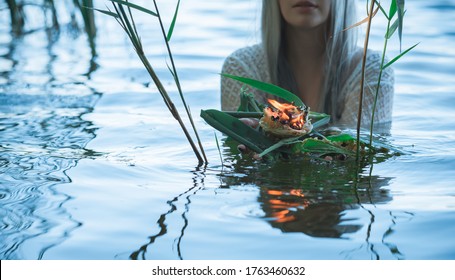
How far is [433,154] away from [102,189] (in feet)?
3.28

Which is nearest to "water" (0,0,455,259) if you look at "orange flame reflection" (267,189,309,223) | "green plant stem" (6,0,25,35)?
"orange flame reflection" (267,189,309,223)

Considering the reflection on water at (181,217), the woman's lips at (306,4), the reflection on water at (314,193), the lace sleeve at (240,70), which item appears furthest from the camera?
the lace sleeve at (240,70)

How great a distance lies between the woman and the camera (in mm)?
2871

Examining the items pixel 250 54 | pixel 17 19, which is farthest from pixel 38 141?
pixel 17 19

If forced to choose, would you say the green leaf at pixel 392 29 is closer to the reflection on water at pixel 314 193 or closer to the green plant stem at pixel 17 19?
the reflection on water at pixel 314 193

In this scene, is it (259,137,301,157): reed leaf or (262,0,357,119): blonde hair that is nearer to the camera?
(259,137,301,157): reed leaf

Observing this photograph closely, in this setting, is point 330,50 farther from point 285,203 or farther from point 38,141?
point 285,203

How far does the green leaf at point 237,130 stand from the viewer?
6.66 feet

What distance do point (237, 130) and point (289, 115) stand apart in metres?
0.15

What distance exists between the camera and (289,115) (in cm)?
199

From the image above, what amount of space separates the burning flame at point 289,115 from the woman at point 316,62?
0.90 meters

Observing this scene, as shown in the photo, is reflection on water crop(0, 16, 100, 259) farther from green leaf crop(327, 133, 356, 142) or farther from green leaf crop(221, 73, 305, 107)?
green leaf crop(327, 133, 356, 142)

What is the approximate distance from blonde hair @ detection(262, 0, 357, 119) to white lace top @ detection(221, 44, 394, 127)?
1.5 inches

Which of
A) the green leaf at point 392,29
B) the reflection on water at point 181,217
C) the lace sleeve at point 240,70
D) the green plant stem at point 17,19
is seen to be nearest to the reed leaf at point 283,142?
the reflection on water at point 181,217
